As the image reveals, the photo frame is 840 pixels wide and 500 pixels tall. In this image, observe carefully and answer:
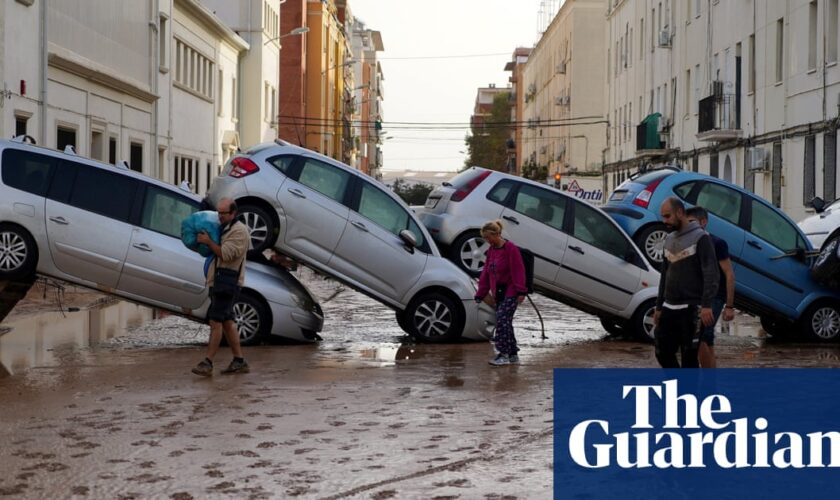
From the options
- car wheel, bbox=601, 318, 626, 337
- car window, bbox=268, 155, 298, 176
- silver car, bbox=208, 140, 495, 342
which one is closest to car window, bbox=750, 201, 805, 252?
car wheel, bbox=601, 318, 626, 337

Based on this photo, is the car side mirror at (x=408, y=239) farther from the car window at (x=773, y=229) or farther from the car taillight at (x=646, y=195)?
the car window at (x=773, y=229)

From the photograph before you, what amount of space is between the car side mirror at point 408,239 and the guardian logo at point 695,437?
12.3 feet

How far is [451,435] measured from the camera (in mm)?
9664

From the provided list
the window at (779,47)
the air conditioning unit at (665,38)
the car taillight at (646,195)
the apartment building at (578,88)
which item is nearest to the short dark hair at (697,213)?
the car taillight at (646,195)

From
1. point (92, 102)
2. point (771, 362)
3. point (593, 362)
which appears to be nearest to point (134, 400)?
point (593, 362)

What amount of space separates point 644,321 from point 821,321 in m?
2.52

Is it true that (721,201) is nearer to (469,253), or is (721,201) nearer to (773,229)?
(773,229)

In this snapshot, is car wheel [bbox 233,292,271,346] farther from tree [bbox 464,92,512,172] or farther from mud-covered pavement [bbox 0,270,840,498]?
tree [bbox 464,92,512,172]

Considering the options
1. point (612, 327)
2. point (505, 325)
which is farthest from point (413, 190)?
point (505, 325)

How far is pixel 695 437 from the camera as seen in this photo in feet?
30.4

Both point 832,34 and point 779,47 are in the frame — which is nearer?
point 832,34

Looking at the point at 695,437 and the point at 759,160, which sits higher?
the point at 759,160

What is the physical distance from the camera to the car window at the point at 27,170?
1473cm

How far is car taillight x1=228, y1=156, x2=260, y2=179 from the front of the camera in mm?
16062
